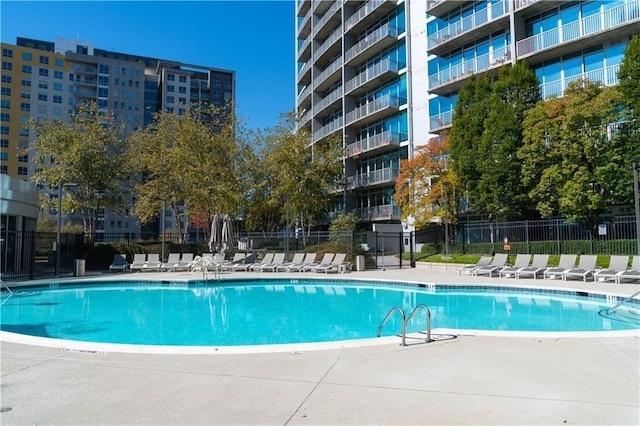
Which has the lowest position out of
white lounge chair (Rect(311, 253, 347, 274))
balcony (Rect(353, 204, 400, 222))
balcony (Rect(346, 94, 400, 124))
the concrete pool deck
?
the concrete pool deck

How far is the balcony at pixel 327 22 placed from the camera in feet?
138

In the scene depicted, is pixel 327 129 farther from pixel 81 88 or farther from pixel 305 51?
pixel 81 88

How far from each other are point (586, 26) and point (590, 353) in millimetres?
23486

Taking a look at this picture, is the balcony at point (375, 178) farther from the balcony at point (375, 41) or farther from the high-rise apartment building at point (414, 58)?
the balcony at point (375, 41)

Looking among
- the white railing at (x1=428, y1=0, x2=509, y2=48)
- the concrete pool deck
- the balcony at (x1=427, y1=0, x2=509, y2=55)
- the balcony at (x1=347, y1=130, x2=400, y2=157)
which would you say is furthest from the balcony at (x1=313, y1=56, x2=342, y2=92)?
the concrete pool deck

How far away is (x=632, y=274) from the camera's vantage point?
47.7ft

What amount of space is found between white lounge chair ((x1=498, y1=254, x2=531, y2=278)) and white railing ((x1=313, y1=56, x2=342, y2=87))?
28.1 m

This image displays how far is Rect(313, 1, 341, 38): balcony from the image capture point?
138 feet

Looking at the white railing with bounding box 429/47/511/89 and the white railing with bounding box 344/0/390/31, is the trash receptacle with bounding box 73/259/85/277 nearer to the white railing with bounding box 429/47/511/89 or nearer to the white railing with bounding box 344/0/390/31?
the white railing with bounding box 429/47/511/89

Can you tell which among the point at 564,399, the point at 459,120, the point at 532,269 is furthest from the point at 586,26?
the point at 564,399

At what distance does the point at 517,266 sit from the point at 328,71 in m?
30.5

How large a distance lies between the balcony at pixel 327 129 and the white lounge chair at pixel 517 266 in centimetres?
2471

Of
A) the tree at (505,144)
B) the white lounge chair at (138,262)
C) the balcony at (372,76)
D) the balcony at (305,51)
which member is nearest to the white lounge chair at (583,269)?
the tree at (505,144)

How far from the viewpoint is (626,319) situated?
29.2ft
